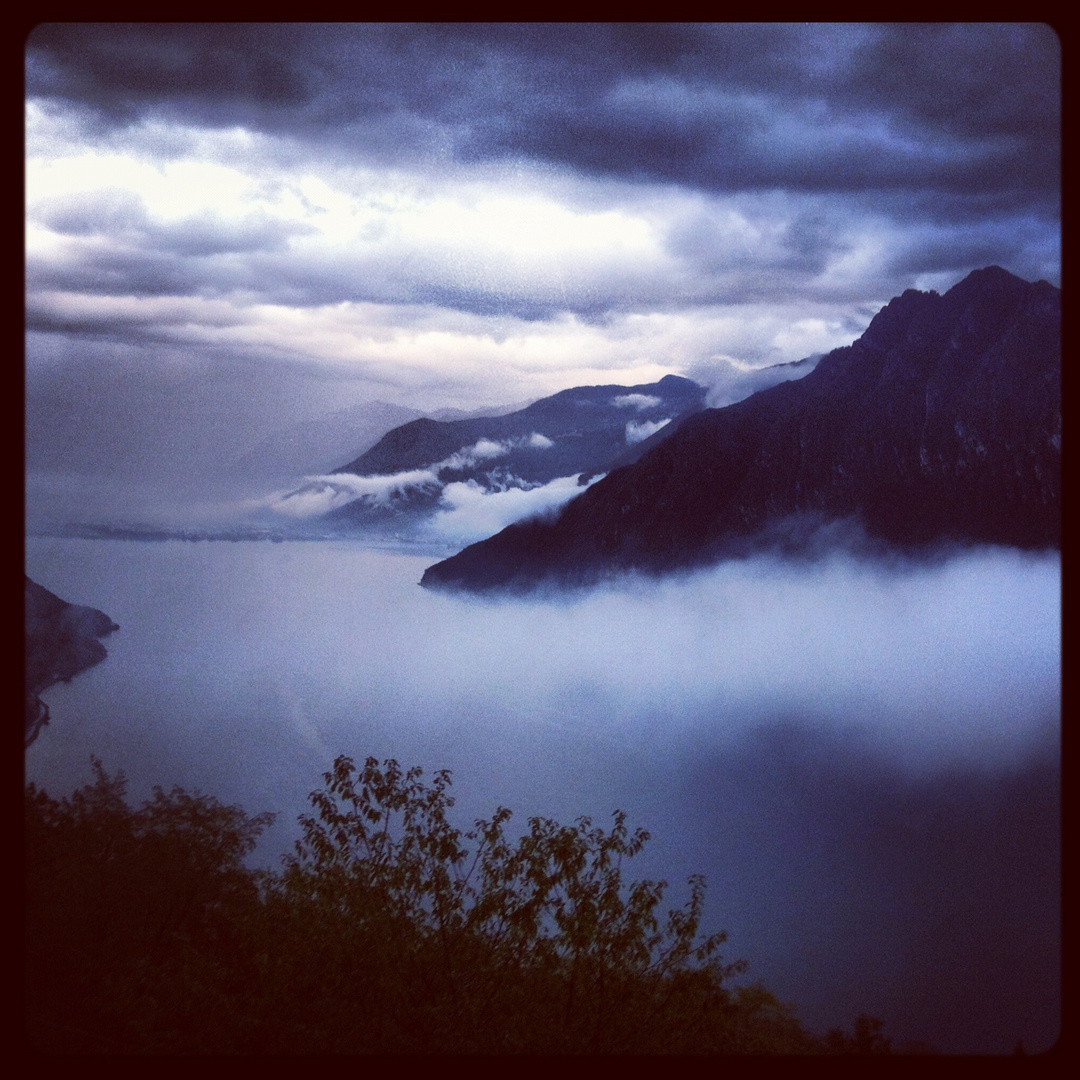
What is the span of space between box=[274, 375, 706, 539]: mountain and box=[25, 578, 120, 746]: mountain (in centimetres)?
232

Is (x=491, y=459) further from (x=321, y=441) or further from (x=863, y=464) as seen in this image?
(x=863, y=464)

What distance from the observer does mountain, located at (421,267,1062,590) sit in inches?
332

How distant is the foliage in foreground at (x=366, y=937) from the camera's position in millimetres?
6336

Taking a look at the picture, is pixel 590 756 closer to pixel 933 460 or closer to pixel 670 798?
pixel 670 798

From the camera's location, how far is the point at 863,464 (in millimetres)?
9297

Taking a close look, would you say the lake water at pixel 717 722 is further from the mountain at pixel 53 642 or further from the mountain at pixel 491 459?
the mountain at pixel 491 459

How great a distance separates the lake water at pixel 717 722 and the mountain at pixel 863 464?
41 centimetres

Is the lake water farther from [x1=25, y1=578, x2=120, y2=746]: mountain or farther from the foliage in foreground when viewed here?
the foliage in foreground

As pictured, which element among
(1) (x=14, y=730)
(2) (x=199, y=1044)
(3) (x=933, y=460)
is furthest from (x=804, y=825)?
(1) (x=14, y=730)

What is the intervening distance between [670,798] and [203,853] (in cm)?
411

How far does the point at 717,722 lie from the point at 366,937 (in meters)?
3.79

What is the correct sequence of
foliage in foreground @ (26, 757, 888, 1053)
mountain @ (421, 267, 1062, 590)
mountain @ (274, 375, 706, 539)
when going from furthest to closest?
mountain @ (274, 375, 706, 539)
mountain @ (421, 267, 1062, 590)
foliage in foreground @ (26, 757, 888, 1053)

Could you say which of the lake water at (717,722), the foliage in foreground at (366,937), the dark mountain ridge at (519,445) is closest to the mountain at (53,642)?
the lake water at (717,722)

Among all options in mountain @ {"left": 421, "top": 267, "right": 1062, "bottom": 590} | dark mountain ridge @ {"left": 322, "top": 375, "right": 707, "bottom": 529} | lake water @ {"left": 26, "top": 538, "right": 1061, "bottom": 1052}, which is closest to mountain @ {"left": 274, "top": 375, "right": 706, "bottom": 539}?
dark mountain ridge @ {"left": 322, "top": 375, "right": 707, "bottom": 529}
